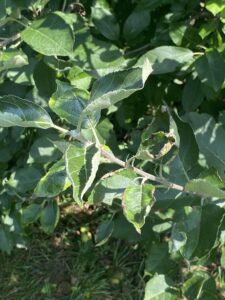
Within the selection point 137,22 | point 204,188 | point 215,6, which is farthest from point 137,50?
point 204,188

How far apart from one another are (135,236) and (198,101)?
1.92 feet

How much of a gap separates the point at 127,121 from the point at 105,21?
1.42 ft

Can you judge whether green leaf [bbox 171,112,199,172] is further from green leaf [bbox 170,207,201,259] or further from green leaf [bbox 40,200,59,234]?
green leaf [bbox 40,200,59,234]

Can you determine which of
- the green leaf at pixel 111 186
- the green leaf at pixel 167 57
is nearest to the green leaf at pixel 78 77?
the green leaf at pixel 167 57

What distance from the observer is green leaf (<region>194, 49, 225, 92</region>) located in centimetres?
172

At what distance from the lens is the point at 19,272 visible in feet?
9.27

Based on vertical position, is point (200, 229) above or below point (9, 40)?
below

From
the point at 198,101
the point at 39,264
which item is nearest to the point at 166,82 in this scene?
the point at 198,101

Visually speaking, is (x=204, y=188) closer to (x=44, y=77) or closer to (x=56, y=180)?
(x=56, y=180)

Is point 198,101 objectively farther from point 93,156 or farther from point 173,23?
point 93,156

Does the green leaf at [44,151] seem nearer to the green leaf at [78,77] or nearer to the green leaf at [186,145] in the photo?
the green leaf at [78,77]

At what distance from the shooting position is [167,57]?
1.73m

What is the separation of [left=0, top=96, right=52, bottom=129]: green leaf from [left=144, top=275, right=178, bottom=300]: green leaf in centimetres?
90

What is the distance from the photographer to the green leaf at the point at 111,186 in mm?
1331
